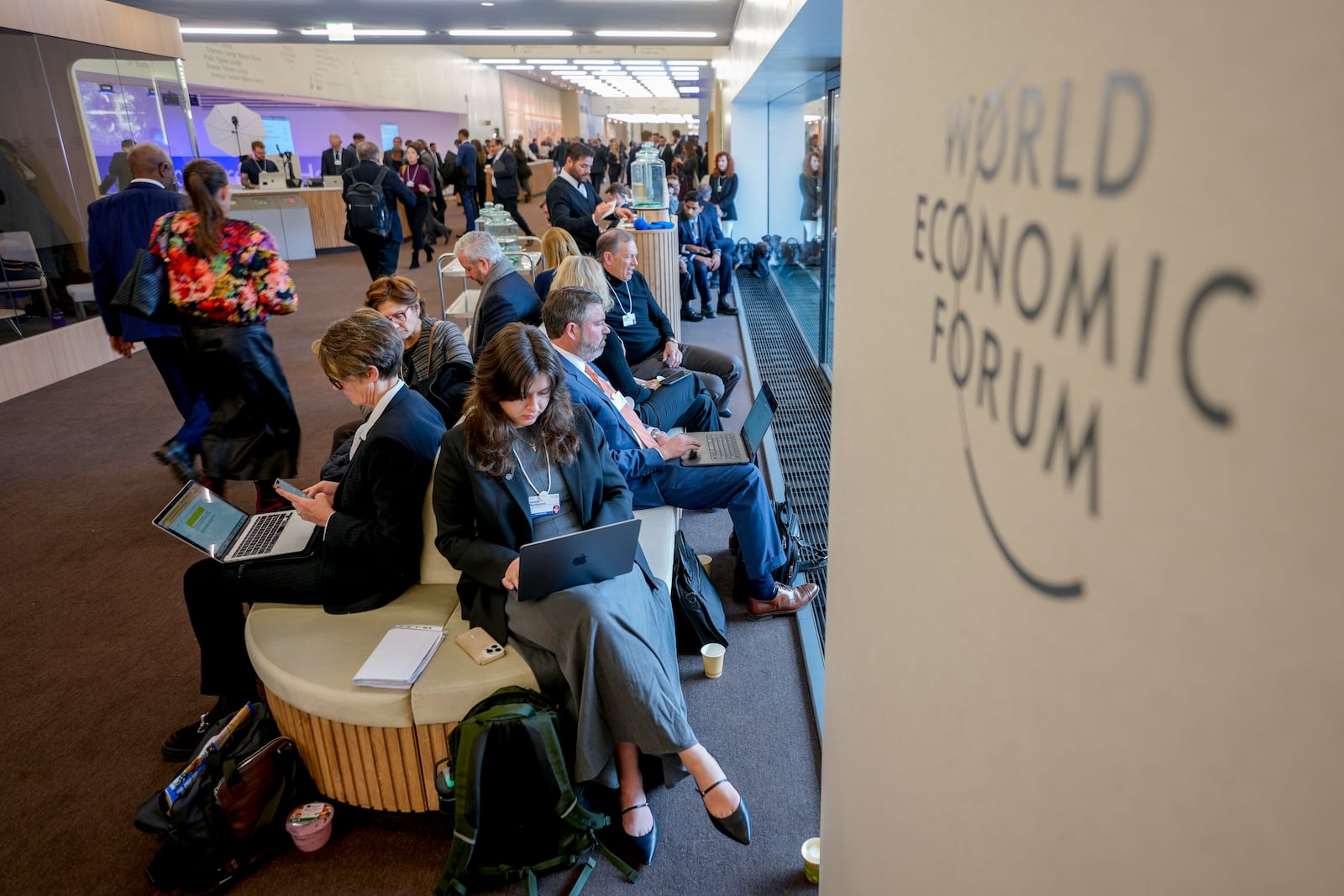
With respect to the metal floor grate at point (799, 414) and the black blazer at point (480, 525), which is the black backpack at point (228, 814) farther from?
the metal floor grate at point (799, 414)

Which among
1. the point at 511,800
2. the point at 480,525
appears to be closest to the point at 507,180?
the point at 480,525

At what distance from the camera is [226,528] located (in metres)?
2.76

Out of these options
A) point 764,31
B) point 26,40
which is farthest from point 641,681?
point 26,40

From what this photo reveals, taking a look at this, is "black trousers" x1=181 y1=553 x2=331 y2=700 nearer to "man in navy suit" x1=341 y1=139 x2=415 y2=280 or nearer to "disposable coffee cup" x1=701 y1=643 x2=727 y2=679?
"disposable coffee cup" x1=701 y1=643 x2=727 y2=679

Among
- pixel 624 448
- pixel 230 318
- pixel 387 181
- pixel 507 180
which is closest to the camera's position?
pixel 624 448

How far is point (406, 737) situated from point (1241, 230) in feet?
7.79

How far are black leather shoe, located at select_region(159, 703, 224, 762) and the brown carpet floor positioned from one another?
0.05 m

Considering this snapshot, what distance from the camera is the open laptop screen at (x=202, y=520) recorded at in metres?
2.57

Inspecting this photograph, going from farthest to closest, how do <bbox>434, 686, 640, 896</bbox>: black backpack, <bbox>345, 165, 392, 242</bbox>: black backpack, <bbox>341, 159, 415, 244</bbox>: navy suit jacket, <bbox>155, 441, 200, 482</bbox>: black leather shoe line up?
<bbox>341, 159, 415, 244</bbox>: navy suit jacket, <bbox>345, 165, 392, 242</bbox>: black backpack, <bbox>155, 441, 200, 482</bbox>: black leather shoe, <bbox>434, 686, 640, 896</bbox>: black backpack

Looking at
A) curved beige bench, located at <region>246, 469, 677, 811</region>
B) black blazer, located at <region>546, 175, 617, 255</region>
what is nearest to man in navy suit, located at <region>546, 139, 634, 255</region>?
black blazer, located at <region>546, 175, 617, 255</region>

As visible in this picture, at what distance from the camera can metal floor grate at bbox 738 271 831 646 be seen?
4212 mm

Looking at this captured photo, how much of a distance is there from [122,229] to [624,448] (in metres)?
3.69

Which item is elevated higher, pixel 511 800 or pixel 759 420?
pixel 759 420

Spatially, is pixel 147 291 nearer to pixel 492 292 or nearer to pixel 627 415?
pixel 492 292
